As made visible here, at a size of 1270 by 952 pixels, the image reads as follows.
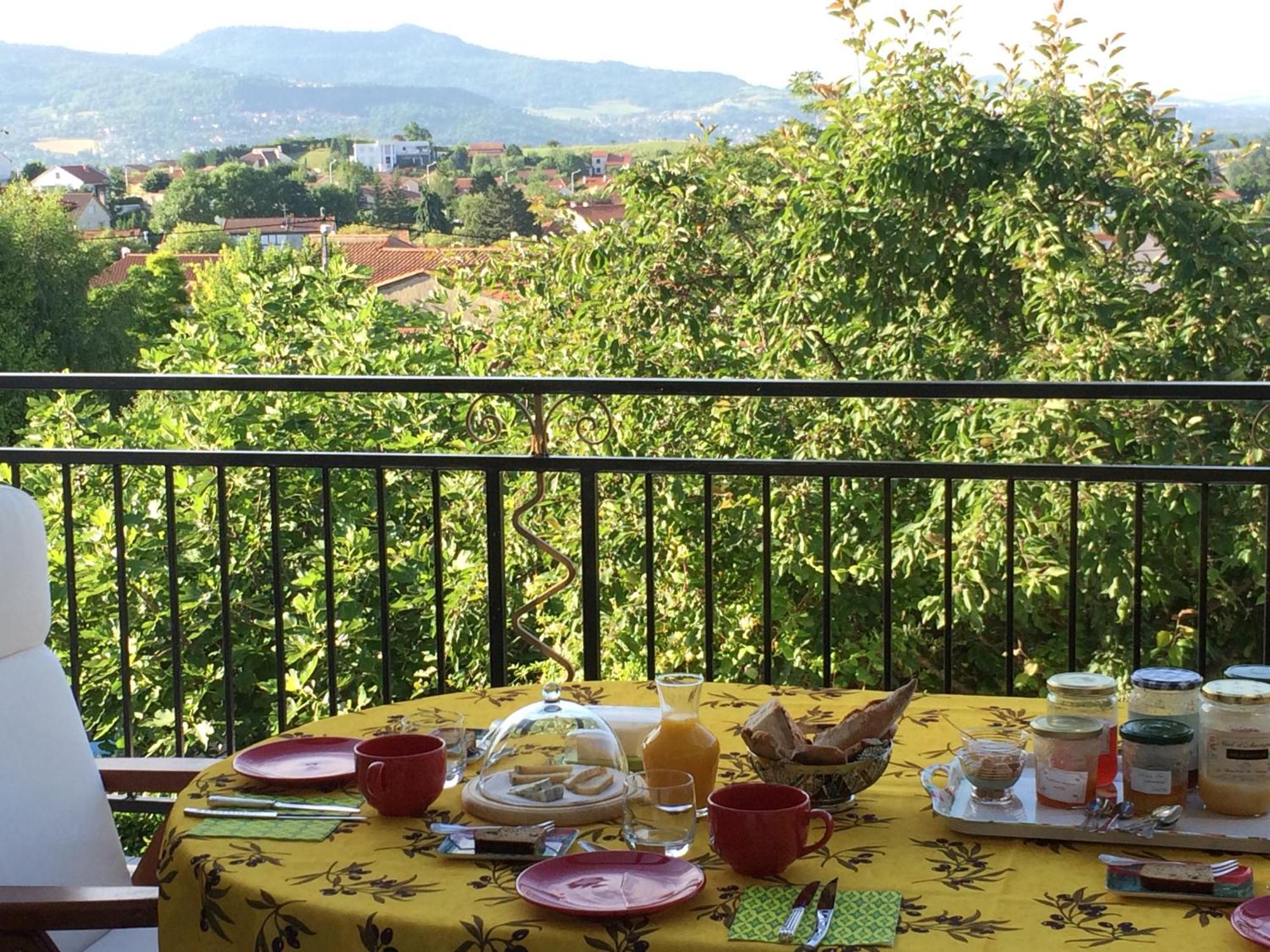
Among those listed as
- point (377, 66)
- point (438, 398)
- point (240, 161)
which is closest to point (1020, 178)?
Result: point (438, 398)

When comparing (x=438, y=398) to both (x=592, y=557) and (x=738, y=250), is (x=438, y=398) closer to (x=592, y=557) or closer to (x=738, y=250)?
(x=738, y=250)

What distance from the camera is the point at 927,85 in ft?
21.1

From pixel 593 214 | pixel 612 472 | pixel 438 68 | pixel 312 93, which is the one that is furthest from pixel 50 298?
pixel 612 472

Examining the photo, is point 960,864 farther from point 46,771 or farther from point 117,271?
point 117,271

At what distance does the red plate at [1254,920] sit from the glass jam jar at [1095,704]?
224mm

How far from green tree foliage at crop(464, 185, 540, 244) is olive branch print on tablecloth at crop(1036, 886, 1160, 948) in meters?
11.2

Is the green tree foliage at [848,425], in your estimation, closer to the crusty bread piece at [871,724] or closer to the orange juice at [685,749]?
the crusty bread piece at [871,724]

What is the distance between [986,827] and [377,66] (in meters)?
34.3

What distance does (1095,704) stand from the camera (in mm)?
1241

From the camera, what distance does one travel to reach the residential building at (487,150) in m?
19.7

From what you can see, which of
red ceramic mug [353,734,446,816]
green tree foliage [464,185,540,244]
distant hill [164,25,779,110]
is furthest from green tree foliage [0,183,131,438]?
red ceramic mug [353,734,446,816]

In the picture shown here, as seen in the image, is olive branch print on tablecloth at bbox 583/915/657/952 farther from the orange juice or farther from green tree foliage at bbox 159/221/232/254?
green tree foliage at bbox 159/221/232/254

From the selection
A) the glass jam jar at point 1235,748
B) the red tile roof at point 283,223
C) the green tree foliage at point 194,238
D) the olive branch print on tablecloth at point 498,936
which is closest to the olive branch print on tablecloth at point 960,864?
the glass jam jar at point 1235,748

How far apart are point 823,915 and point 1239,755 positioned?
396 mm
